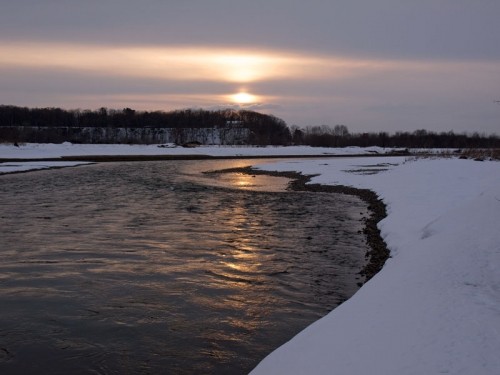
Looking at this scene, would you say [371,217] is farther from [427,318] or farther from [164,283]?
[427,318]

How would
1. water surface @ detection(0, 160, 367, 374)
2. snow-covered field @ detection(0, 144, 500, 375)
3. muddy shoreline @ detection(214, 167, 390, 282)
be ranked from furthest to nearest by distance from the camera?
muddy shoreline @ detection(214, 167, 390, 282), water surface @ detection(0, 160, 367, 374), snow-covered field @ detection(0, 144, 500, 375)

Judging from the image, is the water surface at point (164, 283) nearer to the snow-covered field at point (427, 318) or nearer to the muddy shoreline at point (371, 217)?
the muddy shoreline at point (371, 217)

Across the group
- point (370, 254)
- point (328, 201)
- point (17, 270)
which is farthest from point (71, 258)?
point (328, 201)

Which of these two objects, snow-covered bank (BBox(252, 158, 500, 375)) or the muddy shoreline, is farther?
the muddy shoreline

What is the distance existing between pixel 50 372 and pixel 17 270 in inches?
236

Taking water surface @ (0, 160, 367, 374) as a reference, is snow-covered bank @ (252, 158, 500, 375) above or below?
above

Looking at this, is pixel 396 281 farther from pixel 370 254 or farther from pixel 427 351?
pixel 370 254

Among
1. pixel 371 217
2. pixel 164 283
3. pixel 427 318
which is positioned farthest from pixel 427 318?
pixel 371 217

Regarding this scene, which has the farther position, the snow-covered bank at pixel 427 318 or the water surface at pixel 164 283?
the water surface at pixel 164 283

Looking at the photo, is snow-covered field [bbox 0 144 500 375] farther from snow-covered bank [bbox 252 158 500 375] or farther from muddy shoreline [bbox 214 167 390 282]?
muddy shoreline [bbox 214 167 390 282]

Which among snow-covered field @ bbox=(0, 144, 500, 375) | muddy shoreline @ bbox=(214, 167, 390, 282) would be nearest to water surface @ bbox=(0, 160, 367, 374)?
muddy shoreline @ bbox=(214, 167, 390, 282)

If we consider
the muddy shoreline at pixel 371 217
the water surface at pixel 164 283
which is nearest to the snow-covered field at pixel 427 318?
the water surface at pixel 164 283

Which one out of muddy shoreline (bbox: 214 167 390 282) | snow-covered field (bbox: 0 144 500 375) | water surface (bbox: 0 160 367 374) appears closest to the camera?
snow-covered field (bbox: 0 144 500 375)

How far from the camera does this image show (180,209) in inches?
937
